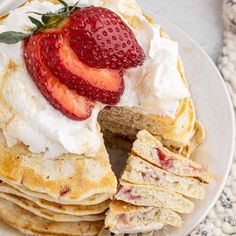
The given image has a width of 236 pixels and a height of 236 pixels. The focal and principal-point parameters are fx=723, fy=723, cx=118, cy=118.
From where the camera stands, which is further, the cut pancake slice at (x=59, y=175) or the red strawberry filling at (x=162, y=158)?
the red strawberry filling at (x=162, y=158)

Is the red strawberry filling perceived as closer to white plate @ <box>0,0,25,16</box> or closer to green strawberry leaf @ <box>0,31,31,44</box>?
green strawberry leaf @ <box>0,31,31,44</box>

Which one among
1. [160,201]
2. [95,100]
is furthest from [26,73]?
[160,201]

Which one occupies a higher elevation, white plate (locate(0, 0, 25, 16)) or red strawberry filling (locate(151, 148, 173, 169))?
white plate (locate(0, 0, 25, 16))

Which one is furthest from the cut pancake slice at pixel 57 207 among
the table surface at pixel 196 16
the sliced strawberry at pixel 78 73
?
the table surface at pixel 196 16

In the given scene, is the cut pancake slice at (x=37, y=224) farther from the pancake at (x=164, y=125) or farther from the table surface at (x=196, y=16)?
Result: the table surface at (x=196, y=16)

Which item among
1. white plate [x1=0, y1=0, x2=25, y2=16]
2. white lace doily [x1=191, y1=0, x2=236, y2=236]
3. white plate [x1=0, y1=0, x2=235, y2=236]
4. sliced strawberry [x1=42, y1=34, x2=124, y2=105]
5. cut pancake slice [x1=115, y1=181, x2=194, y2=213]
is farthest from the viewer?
white plate [x1=0, y1=0, x2=25, y2=16]

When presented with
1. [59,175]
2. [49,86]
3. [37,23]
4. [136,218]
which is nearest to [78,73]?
[49,86]

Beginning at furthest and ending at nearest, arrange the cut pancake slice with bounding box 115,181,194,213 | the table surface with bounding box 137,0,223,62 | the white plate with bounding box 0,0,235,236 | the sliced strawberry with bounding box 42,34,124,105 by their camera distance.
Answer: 1. the table surface with bounding box 137,0,223,62
2. the white plate with bounding box 0,0,235,236
3. the cut pancake slice with bounding box 115,181,194,213
4. the sliced strawberry with bounding box 42,34,124,105

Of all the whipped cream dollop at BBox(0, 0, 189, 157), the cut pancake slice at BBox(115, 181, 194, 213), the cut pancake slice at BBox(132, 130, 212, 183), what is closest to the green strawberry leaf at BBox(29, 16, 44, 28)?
the whipped cream dollop at BBox(0, 0, 189, 157)
